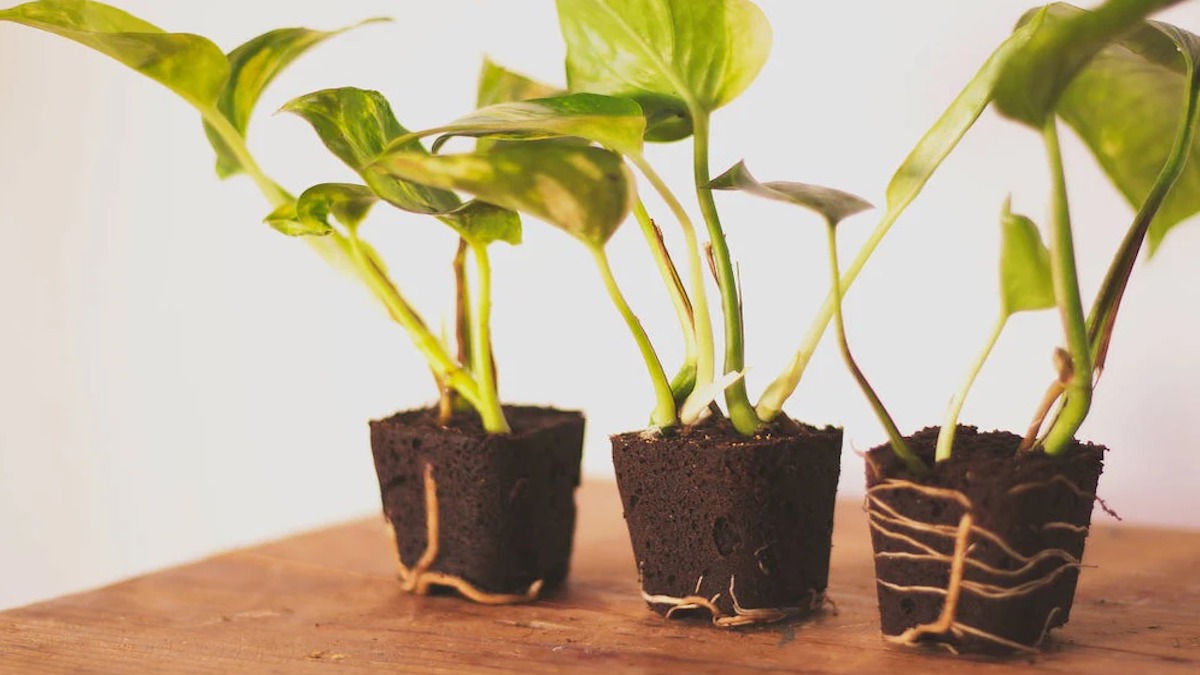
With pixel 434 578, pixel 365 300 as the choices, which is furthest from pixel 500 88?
pixel 434 578

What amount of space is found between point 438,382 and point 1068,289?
45cm

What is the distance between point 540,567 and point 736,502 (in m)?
0.20

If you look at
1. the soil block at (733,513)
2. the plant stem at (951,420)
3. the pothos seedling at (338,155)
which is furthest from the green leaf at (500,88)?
the plant stem at (951,420)

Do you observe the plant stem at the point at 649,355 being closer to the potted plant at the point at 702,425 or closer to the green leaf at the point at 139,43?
the potted plant at the point at 702,425

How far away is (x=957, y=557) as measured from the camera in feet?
2.15

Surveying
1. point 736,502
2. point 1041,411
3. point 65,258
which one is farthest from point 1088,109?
point 65,258

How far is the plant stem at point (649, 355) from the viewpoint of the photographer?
0.73m

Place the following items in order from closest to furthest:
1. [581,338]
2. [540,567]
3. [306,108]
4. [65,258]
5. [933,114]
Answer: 1. [306,108]
2. [540,567]
3. [933,114]
4. [581,338]
5. [65,258]

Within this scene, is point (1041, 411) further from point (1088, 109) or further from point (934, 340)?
point (934, 340)

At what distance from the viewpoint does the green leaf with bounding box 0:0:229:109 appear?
76 centimetres

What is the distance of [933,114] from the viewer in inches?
46.1

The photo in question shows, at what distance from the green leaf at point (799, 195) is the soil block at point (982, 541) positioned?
14cm

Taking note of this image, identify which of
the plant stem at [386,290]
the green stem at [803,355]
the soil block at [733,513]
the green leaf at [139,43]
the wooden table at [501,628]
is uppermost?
the green leaf at [139,43]

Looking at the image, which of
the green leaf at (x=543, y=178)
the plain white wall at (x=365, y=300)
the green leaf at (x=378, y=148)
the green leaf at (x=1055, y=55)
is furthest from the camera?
the plain white wall at (x=365, y=300)
